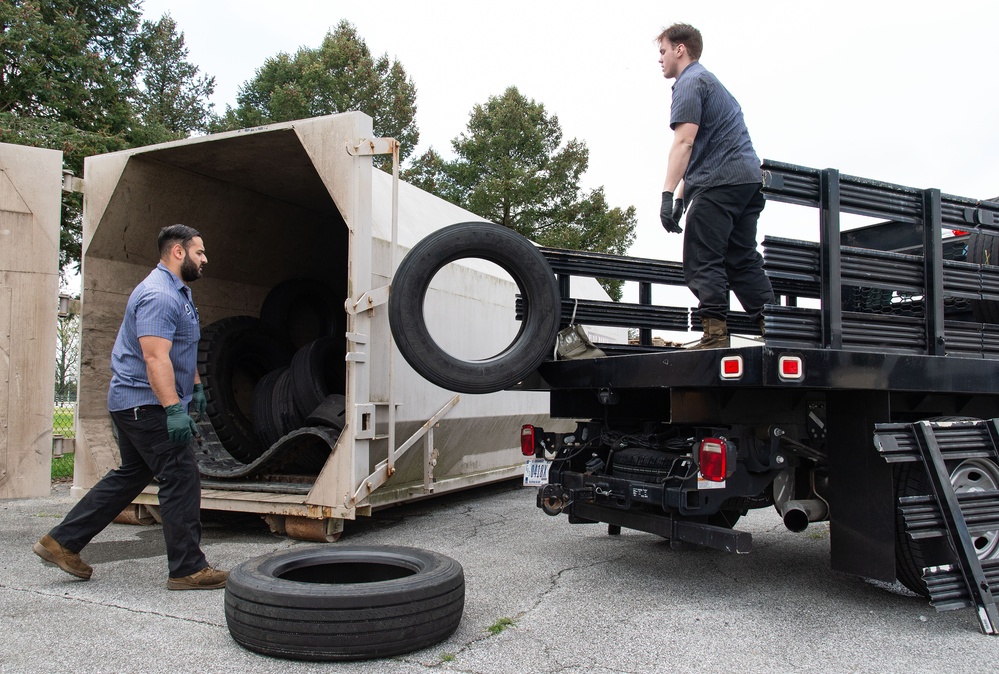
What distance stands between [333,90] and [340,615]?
27.9 m

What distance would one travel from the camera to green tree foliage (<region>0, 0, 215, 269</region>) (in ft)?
38.9

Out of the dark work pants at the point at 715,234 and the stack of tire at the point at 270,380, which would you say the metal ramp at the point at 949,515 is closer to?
the dark work pants at the point at 715,234

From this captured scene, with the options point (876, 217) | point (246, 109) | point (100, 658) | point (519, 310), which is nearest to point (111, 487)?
point (100, 658)

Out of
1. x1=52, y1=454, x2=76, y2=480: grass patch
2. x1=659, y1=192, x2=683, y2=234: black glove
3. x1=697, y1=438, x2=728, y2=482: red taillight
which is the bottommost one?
x1=52, y1=454, x2=76, y2=480: grass patch

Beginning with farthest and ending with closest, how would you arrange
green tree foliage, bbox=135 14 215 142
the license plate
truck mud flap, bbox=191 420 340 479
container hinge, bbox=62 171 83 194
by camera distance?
green tree foliage, bbox=135 14 215 142 → container hinge, bbox=62 171 83 194 → truck mud flap, bbox=191 420 340 479 → the license plate

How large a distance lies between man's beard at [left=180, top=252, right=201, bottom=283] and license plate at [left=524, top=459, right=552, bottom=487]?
2.35 m

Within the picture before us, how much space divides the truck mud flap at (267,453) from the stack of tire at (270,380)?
0.08 metres

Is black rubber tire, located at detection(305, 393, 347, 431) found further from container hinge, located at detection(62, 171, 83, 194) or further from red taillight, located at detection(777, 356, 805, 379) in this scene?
red taillight, located at detection(777, 356, 805, 379)

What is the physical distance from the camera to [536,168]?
92.6ft

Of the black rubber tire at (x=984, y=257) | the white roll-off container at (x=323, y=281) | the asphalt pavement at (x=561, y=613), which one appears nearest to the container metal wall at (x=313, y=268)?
the white roll-off container at (x=323, y=281)

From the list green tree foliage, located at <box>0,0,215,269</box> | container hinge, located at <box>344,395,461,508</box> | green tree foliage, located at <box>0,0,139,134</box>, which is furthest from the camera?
green tree foliage, located at <box>0,0,139,134</box>

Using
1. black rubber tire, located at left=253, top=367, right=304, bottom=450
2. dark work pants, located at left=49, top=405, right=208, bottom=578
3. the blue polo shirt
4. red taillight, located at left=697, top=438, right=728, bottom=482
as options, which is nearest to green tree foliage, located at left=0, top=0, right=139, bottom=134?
black rubber tire, located at left=253, top=367, right=304, bottom=450

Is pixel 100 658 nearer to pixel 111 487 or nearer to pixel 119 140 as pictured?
pixel 111 487

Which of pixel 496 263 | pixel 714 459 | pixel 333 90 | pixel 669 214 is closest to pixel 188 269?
pixel 496 263
